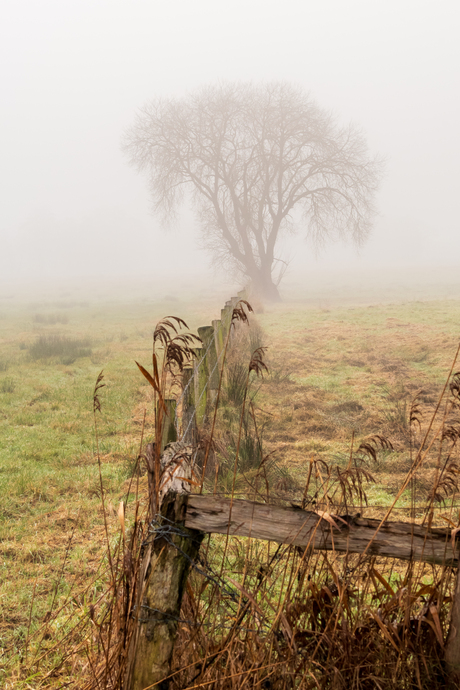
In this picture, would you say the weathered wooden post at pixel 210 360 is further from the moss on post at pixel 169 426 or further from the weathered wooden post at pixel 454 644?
the weathered wooden post at pixel 454 644

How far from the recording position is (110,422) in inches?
288

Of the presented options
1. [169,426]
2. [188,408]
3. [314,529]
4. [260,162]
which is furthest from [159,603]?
[260,162]

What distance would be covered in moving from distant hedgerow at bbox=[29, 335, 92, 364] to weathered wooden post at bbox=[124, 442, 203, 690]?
462 inches

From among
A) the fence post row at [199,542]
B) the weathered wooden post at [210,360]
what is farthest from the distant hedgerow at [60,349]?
the fence post row at [199,542]

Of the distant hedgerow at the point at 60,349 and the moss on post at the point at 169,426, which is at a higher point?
the moss on post at the point at 169,426

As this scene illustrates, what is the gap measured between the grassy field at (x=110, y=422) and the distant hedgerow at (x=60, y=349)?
0.20 feet

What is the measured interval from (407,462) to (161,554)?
4.62 m

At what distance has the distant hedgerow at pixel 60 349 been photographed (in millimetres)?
13155

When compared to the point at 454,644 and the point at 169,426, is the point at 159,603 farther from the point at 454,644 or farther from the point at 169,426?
the point at 169,426

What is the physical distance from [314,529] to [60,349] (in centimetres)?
1340

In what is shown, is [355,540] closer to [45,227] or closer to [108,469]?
[108,469]

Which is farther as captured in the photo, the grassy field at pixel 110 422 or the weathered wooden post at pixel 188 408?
the weathered wooden post at pixel 188 408

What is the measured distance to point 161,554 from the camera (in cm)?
148

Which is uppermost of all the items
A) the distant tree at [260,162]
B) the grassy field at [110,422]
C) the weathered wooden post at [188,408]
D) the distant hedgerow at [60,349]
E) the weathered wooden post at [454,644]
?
the distant tree at [260,162]
